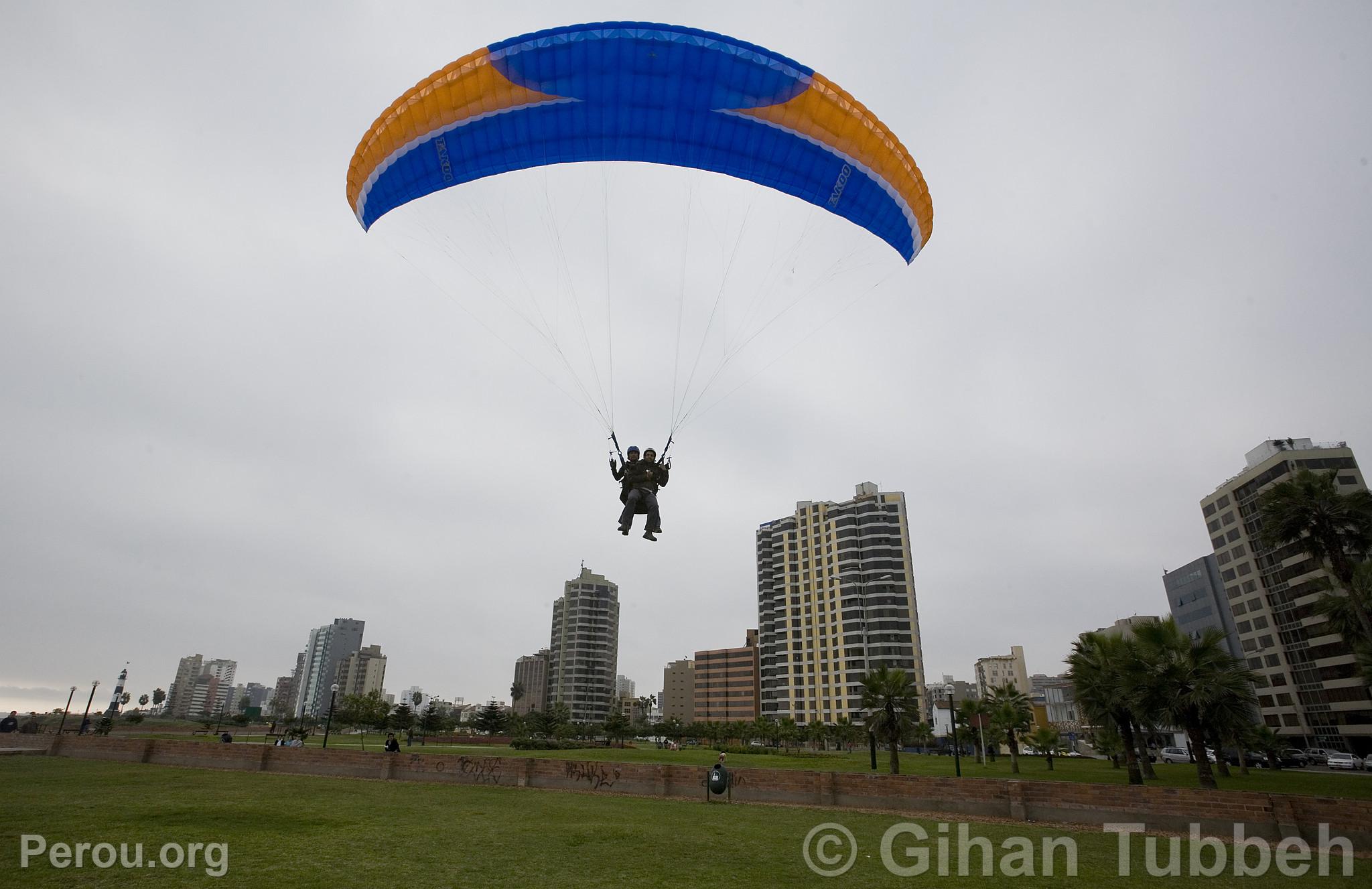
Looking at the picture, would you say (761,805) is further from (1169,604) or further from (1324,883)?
(1169,604)

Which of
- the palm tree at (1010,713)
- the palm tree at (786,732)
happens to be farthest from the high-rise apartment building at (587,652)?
the palm tree at (1010,713)

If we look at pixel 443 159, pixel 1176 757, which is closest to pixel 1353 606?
pixel 443 159

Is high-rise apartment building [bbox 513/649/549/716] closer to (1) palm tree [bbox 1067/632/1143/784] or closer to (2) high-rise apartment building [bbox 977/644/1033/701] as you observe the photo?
(2) high-rise apartment building [bbox 977/644/1033/701]

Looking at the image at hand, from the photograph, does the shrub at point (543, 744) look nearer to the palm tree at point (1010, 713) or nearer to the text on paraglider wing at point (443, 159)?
the palm tree at point (1010, 713)

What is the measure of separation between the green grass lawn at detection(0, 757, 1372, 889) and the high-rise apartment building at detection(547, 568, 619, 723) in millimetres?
121170

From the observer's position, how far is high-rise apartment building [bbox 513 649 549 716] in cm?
17488

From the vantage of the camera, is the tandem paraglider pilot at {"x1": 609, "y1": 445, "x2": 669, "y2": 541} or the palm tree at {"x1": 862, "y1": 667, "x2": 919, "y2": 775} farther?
the palm tree at {"x1": 862, "y1": 667, "x2": 919, "y2": 775}

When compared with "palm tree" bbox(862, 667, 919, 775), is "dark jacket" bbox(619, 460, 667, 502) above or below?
above

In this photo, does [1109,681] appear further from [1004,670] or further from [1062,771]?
[1004,670]

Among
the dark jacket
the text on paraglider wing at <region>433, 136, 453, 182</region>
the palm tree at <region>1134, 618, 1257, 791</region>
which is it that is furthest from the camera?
the palm tree at <region>1134, 618, 1257, 791</region>

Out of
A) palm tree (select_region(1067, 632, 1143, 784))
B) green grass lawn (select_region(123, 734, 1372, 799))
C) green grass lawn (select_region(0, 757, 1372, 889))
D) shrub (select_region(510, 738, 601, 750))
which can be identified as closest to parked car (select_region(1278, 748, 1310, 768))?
green grass lawn (select_region(123, 734, 1372, 799))

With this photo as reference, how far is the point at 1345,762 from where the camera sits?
1602 inches

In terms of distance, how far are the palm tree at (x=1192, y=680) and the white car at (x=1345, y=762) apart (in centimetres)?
2846

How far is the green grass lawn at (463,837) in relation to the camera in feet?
28.1
